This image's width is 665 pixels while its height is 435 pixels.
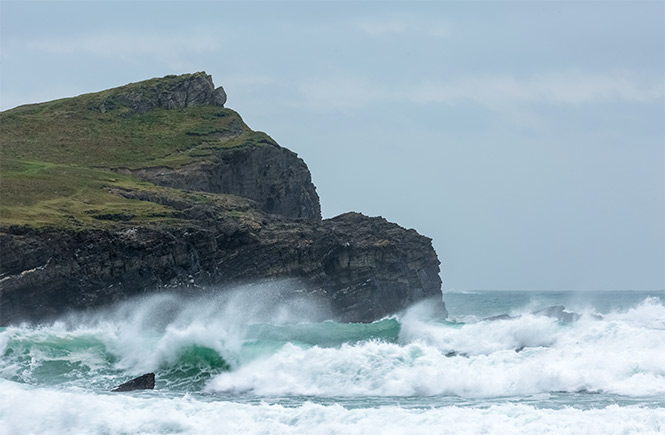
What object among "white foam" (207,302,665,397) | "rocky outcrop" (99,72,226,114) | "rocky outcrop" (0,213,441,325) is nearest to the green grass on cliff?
"rocky outcrop" (0,213,441,325)

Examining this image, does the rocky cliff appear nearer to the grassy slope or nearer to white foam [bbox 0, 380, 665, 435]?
the grassy slope

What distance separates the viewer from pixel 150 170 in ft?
297

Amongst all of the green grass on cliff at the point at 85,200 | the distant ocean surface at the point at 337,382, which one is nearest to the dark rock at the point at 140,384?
the distant ocean surface at the point at 337,382

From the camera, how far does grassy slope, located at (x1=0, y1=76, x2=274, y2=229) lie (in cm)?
6788

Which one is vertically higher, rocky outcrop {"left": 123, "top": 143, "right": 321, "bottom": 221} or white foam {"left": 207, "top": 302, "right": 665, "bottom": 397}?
rocky outcrop {"left": 123, "top": 143, "right": 321, "bottom": 221}

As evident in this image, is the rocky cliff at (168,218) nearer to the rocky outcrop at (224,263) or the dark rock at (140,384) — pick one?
the rocky outcrop at (224,263)

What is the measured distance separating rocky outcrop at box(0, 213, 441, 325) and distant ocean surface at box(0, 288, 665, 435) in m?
14.7

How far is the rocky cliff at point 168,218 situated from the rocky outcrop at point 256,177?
147 mm

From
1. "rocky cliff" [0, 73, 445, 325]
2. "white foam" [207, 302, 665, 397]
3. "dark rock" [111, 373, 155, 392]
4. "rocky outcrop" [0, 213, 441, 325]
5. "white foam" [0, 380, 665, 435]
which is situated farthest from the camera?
"rocky cliff" [0, 73, 445, 325]

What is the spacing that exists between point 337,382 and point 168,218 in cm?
3627

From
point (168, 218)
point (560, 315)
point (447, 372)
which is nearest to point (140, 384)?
point (447, 372)

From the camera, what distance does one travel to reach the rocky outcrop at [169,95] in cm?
11162

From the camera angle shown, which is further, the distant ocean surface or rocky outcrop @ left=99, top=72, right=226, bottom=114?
rocky outcrop @ left=99, top=72, right=226, bottom=114

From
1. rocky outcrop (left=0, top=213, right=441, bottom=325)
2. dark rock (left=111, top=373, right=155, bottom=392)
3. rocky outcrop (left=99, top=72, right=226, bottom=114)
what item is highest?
rocky outcrop (left=99, top=72, right=226, bottom=114)
